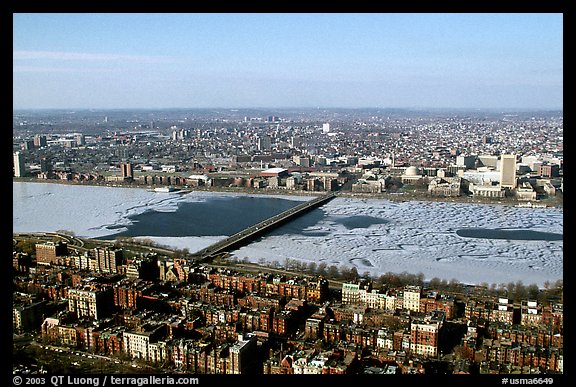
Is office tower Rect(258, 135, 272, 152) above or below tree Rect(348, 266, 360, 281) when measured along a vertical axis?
above

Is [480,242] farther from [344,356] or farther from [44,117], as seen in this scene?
[44,117]

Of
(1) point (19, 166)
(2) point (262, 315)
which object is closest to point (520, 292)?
(2) point (262, 315)

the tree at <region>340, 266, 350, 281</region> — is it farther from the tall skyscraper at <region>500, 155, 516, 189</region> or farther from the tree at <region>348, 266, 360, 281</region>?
the tall skyscraper at <region>500, 155, 516, 189</region>

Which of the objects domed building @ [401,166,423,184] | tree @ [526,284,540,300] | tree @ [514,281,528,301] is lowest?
tree @ [514,281,528,301]

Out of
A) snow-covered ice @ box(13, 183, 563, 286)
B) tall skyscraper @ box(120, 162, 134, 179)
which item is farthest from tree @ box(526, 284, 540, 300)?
tall skyscraper @ box(120, 162, 134, 179)

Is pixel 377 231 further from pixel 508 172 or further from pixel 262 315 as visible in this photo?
pixel 508 172

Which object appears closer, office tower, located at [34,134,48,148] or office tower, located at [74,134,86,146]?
office tower, located at [34,134,48,148]
